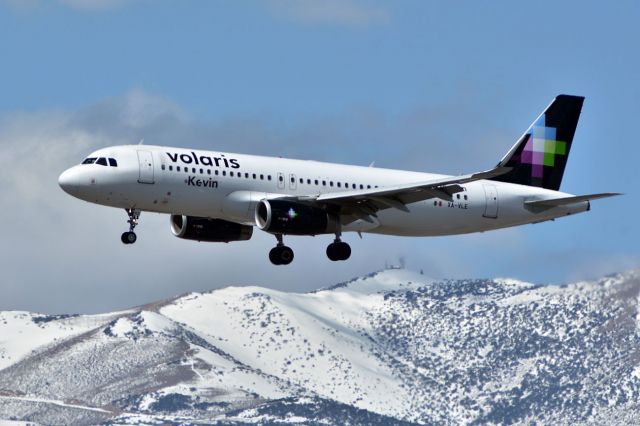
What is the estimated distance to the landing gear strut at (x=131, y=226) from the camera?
90.7 metres

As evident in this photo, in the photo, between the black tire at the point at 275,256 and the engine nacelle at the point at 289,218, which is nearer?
the engine nacelle at the point at 289,218

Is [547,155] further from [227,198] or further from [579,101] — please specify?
[227,198]

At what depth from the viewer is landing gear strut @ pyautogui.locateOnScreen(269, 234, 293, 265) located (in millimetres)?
94963

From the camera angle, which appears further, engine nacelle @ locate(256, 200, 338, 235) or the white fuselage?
engine nacelle @ locate(256, 200, 338, 235)

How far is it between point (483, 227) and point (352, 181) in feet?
32.4

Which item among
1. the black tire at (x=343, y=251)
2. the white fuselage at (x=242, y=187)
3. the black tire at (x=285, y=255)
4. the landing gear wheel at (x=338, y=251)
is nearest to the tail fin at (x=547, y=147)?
the white fuselage at (x=242, y=187)

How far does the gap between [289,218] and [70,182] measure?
11883 mm

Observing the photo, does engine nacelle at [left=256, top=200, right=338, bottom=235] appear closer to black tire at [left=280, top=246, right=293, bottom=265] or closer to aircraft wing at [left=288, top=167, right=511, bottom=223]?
aircraft wing at [left=288, top=167, right=511, bottom=223]

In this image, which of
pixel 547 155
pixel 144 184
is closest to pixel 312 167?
pixel 144 184

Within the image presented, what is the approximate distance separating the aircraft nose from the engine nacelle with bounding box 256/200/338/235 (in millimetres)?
9840

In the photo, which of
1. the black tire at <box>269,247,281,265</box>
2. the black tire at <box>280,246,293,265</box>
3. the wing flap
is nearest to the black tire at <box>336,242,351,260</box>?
the black tire at <box>280,246,293,265</box>

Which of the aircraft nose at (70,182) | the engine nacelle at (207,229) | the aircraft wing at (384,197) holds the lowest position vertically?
the engine nacelle at (207,229)

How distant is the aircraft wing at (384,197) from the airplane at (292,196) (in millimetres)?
56

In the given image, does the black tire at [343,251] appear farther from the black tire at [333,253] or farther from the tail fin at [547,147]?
the tail fin at [547,147]
